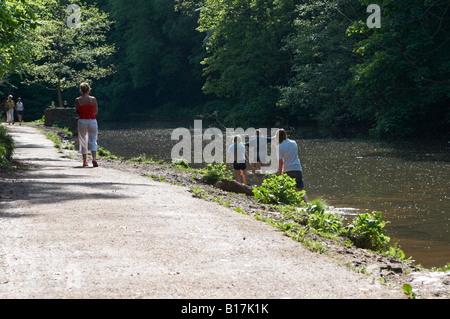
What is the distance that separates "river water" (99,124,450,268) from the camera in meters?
10.3

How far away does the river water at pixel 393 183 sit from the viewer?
10320mm

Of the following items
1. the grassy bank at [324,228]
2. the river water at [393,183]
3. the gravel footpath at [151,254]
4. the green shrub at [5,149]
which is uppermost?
the green shrub at [5,149]

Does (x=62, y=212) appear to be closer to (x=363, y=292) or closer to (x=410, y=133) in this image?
(x=363, y=292)

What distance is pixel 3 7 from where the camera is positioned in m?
12.3

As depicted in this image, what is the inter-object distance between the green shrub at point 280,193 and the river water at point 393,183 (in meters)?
1.12

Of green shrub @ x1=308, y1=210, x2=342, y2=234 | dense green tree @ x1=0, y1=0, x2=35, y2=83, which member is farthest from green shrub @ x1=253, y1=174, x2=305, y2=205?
dense green tree @ x1=0, y1=0, x2=35, y2=83

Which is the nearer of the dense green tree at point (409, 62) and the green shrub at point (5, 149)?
the green shrub at point (5, 149)

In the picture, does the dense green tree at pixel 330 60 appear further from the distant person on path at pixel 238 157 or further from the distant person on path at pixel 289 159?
the distant person on path at pixel 289 159

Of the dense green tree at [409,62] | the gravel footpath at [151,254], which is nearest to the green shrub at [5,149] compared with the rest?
the gravel footpath at [151,254]

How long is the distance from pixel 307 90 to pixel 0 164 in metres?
28.9

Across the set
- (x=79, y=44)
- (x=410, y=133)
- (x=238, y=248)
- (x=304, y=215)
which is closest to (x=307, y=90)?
(x=410, y=133)

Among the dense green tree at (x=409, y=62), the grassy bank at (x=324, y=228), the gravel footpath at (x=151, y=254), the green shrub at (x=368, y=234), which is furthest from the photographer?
the dense green tree at (x=409, y=62)

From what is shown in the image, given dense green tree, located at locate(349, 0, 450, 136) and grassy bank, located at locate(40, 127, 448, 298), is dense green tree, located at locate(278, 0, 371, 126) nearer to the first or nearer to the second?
dense green tree, located at locate(349, 0, 450, 136)

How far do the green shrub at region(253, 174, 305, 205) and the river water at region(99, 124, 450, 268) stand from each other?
1.12 metres
